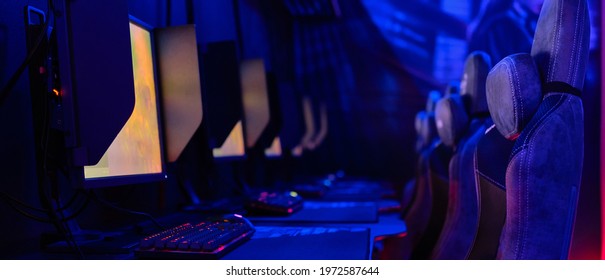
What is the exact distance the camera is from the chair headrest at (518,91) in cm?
87

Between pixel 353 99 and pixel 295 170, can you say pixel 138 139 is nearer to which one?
pixel 295 170

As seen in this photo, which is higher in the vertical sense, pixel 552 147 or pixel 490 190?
pixel 552 147

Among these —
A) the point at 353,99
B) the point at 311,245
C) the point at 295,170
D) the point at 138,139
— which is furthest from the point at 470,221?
the point at 353,99

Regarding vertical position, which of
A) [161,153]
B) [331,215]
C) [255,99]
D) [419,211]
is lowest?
[419,211]

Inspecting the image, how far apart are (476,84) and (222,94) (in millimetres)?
798

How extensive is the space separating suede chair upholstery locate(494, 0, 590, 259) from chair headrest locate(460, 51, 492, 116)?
2.17 feet

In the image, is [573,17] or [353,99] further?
[353,99]

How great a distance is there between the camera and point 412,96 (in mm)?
5926

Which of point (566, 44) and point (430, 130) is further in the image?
point (430, 130)

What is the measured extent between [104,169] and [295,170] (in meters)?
2.78

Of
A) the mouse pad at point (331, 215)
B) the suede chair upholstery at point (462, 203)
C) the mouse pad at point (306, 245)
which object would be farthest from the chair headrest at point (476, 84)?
the mouse pad at point (306, 245)

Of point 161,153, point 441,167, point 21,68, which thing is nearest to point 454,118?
point 441,167

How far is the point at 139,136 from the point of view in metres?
1.23

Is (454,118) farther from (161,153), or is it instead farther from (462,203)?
(161,153)
